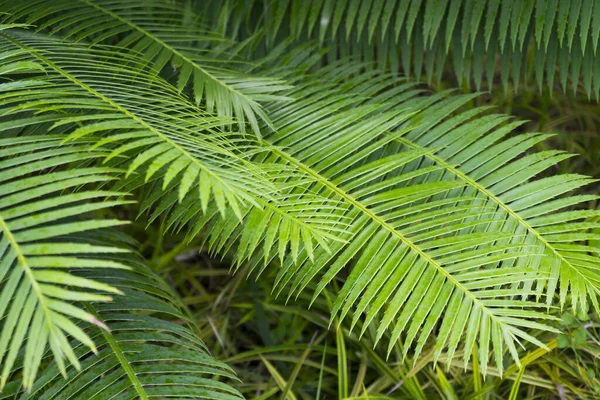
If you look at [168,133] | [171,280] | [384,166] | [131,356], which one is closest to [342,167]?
[384,166]

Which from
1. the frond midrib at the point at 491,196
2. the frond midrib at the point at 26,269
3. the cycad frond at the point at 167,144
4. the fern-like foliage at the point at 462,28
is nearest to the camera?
the frond midrib at the point at 26,269

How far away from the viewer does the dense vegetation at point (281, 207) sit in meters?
0.85

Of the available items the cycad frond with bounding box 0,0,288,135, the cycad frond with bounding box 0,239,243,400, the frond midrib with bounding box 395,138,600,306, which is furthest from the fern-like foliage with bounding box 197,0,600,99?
the cycad frond with bounding box 0,239,243,400

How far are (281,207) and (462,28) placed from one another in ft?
2.74

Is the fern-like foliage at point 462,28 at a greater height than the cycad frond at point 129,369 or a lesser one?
greater

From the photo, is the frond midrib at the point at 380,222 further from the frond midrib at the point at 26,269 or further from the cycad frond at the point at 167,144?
the frond midrib at the point at 26,269

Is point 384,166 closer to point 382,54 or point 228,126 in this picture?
point 228,126

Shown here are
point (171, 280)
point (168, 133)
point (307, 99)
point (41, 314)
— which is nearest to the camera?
point (41, 314)

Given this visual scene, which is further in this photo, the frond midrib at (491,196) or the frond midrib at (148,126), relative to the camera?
the frond midrib at (491,196)

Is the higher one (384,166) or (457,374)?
(384,166)

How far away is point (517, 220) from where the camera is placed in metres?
1.15

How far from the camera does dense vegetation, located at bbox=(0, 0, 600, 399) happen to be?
2.79 ft

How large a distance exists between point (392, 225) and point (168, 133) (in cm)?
43

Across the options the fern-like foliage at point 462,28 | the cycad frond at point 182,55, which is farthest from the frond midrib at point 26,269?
the fern-like foliage at point 462,28
